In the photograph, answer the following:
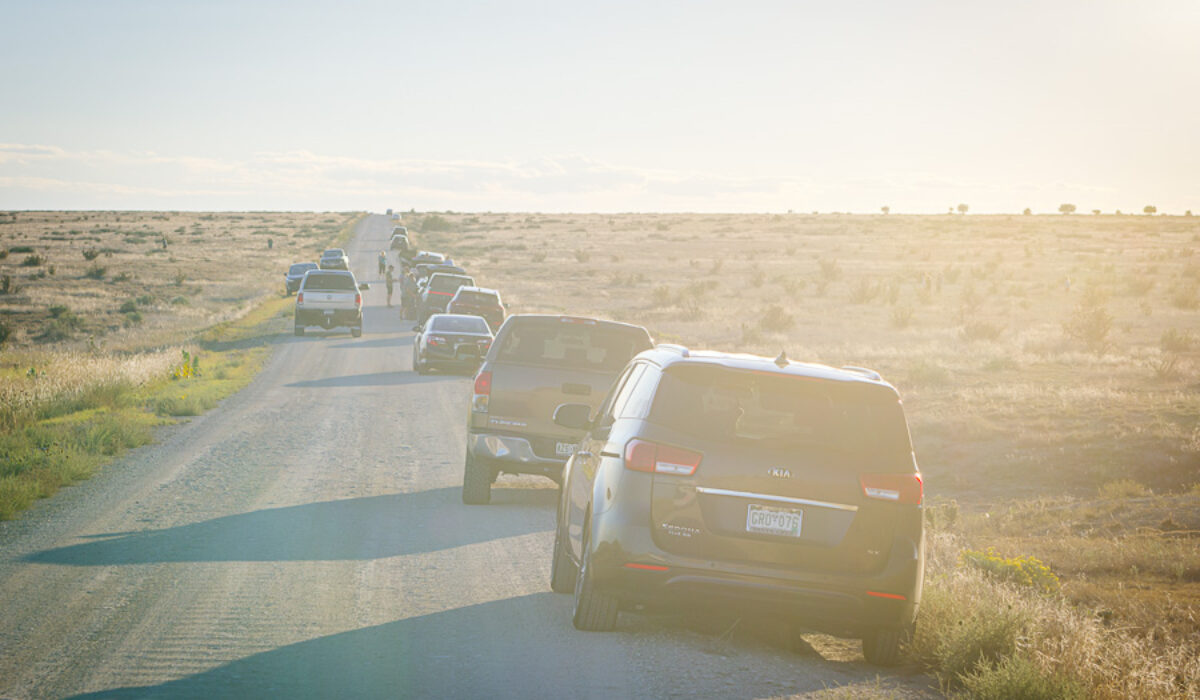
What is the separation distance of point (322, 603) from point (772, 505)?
3161 mm

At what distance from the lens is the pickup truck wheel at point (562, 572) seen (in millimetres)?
7523

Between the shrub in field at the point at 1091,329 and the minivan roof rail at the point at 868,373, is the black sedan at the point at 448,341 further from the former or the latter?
the shrub in field at the point at 1091,329

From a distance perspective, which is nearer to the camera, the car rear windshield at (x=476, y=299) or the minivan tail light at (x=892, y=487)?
the minivan tail light at (x=892, y=487)

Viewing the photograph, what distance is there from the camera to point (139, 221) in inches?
5630

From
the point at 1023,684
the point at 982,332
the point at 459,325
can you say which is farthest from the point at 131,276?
the point at 1023,684

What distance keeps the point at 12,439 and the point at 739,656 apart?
1094cm

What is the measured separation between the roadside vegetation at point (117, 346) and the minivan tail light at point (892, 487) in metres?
8.13

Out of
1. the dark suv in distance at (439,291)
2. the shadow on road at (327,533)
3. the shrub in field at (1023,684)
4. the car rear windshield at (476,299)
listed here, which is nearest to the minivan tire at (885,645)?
the shrub in field at (1023,684)

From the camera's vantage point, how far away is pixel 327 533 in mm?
9445

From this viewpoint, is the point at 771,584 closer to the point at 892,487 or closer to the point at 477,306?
the point at 892,487

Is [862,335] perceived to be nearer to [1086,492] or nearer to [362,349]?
[362,349]

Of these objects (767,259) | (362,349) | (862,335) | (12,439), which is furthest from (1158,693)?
(767,259)

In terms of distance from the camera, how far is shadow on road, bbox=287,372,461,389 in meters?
22.4

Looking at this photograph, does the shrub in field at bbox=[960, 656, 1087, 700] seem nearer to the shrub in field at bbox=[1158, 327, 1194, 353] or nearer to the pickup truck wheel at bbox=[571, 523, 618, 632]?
the pickup truck wheel at bbox=[571, 523, 618, 632]
